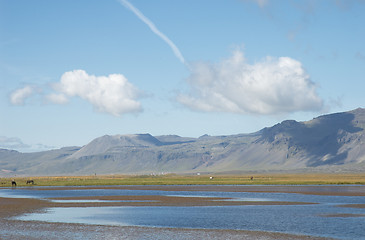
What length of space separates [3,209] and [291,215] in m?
35.0

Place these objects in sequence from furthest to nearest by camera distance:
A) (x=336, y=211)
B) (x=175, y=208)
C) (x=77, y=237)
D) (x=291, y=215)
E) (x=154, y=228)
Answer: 1. (x=175, y=208)
2. (x=336, y=211)
3. (x=291, y=215)
4. (x=154, y=228)
5. (x=77, y=237)

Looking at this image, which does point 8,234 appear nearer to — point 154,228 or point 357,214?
point 154,228

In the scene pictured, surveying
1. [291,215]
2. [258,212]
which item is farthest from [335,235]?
[258,212]

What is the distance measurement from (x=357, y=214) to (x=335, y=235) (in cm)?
1598

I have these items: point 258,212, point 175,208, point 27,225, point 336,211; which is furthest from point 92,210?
point 336,211

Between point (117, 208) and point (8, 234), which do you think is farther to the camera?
point (117, 208)

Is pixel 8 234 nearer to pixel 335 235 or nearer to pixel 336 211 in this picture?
pixel 335 235

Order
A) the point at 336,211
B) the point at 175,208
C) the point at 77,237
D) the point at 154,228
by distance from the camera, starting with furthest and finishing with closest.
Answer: the point at 175,208 < the point at 336,211 < the point at 154,228 < the point at 77,237

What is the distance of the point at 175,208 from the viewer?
65.9 m

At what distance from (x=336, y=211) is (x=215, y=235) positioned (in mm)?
23332

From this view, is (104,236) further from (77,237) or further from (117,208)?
(117,208)

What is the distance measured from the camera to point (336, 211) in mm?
60219

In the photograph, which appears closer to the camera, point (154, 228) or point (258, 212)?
point (154, 228)

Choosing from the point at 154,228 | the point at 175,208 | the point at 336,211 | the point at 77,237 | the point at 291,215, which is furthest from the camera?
the point at 175,208
